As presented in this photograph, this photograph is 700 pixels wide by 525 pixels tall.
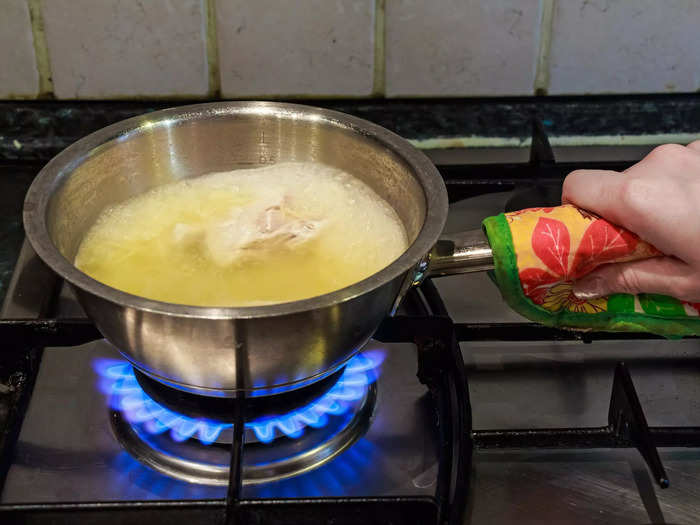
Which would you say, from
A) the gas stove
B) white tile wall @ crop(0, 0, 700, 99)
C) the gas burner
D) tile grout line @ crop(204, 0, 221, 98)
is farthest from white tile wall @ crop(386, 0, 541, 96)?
the gas burner

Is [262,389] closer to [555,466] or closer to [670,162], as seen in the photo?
[555,466]

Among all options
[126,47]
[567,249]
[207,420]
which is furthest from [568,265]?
[126,47]

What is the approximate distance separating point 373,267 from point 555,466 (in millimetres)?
198

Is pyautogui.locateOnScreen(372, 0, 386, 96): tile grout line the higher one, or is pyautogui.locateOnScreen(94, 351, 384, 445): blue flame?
pyautogui.locateOnScreen(372, 0, 386, 96): tile grout line

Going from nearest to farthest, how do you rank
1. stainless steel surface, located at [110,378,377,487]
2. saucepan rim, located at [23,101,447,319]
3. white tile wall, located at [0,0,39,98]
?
saucepan rim, located at [23,101,447,319]
stainless steel surface, located at [110,378,377,487]
white tile wall, located at [0,0,39,98]

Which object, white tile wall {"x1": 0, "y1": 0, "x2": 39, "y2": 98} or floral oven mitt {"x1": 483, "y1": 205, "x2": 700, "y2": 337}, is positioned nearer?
floral oven mitt {"x1": 483, "y1": 205, "x2": 700, "y2": 337}

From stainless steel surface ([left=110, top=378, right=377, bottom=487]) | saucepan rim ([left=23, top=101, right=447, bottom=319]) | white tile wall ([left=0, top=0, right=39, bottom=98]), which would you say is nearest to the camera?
saucepan rim ([left=23, top=101, right=447, bottom=319])

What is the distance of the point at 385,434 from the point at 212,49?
45 centimetres

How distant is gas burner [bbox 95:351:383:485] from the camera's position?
1.96 feet

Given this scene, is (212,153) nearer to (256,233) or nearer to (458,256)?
(256,233)

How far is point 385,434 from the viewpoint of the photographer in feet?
2.06

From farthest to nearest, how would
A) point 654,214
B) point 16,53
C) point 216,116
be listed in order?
1. point 16,53
2. point 216,116
3. point 654,214

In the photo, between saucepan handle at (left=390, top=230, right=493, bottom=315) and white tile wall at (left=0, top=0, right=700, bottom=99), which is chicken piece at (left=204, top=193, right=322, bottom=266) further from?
white tile wall at (left=0, top=0, right=700, bottom=99)

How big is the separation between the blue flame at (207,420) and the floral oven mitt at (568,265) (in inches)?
5.5
